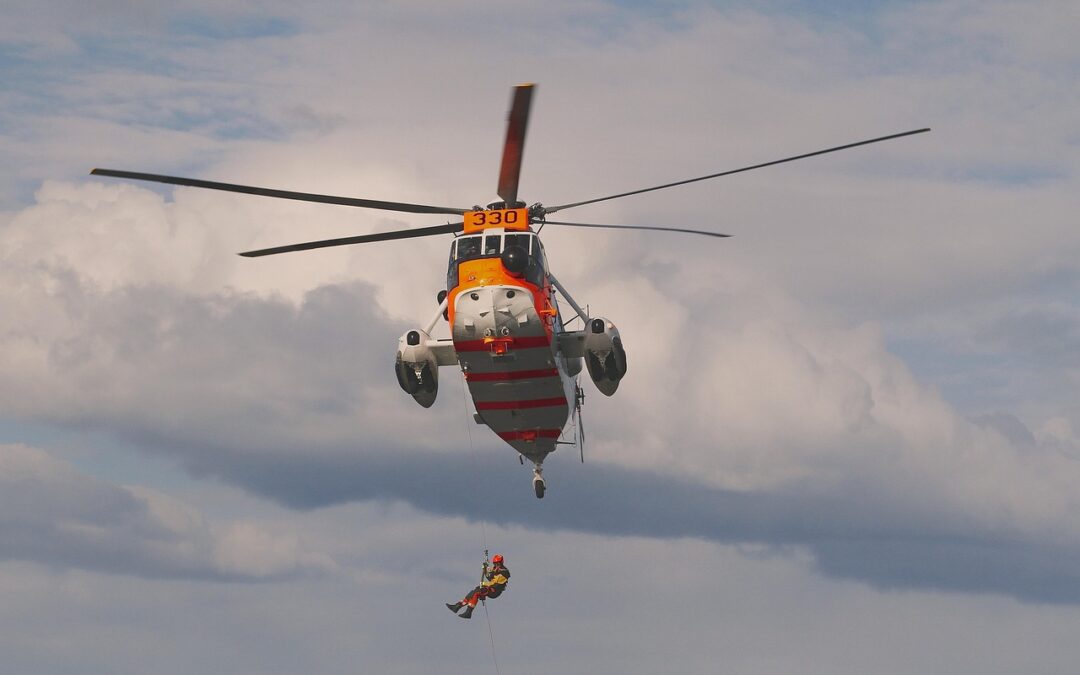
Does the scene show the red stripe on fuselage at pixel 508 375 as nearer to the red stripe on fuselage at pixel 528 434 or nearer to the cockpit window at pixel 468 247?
the red stripe on fuselage at pixel 528 434

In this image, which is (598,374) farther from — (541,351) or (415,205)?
(415,205)

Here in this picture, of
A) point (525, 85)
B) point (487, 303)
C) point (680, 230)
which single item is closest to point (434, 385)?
point (487, 303)

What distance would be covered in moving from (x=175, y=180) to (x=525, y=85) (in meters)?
10.9

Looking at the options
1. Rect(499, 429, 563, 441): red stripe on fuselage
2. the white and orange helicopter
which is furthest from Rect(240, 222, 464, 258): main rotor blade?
Rect(499, 429, 563, 441): red stripe on fuselage

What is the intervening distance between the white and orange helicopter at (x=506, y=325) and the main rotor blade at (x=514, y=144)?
0.06m

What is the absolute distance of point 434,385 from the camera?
50406 mm

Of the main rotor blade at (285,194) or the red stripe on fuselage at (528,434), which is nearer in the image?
the main rotor blade at (285,194)

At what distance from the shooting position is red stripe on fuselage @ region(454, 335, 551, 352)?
47.0 metres

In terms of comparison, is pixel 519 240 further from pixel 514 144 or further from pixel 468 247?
pixel 514 144

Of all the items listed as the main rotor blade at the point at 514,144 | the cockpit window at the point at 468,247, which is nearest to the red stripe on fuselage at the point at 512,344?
the cockpit window at the point at 468,247

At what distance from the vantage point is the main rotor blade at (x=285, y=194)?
140 ft

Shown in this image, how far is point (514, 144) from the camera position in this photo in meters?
45.1

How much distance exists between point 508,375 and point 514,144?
7722 mm

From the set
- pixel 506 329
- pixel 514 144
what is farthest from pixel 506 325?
pixel 514 144
